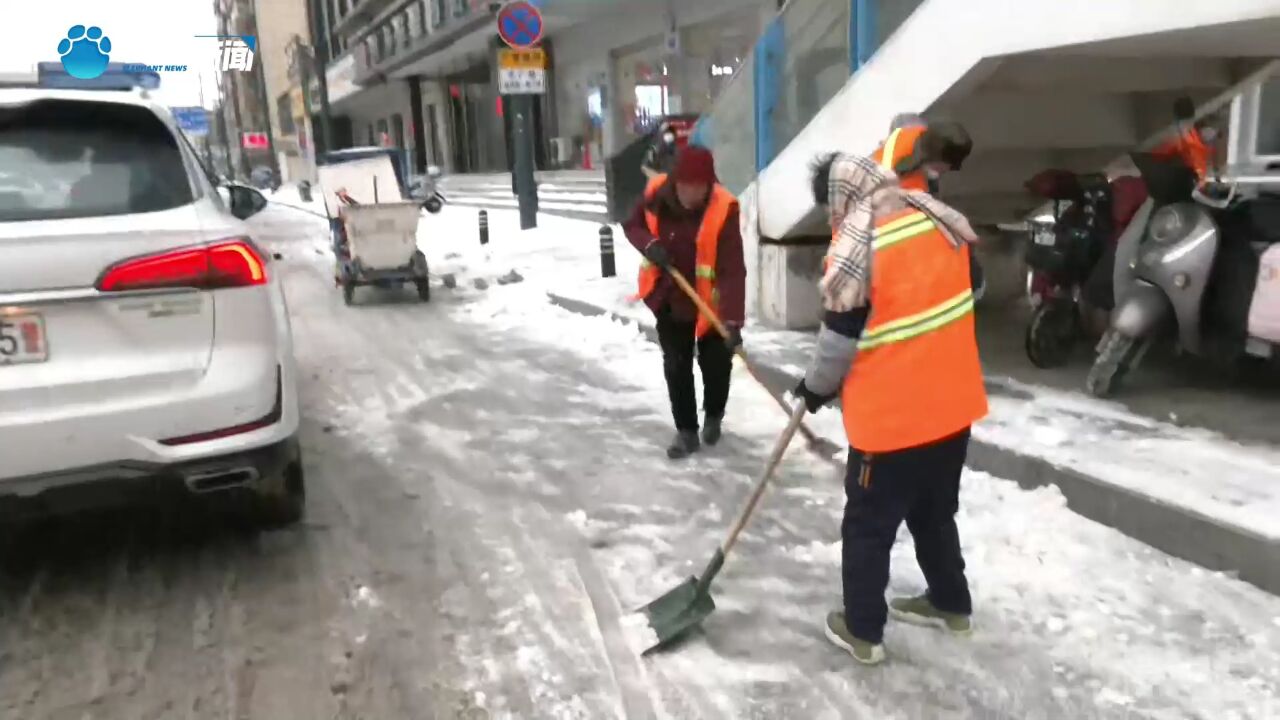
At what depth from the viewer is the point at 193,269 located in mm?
3424

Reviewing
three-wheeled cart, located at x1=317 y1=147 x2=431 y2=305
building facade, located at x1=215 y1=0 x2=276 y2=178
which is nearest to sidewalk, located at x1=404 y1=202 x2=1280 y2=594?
three-wheeled cart, located at x1=317 y1=147 x2=431 y2=305

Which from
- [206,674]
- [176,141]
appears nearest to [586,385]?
[176,141]

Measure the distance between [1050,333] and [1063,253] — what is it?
62 centimetres

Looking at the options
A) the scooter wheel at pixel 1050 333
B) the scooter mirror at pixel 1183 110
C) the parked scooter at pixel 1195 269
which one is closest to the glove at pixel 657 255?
the parked scooter at pixel 1195 269

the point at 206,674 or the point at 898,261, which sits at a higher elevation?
the point at 898,261

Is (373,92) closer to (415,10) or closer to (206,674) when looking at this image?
(415,10)

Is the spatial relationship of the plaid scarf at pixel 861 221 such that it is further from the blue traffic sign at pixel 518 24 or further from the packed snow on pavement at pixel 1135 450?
the blue traffic sign at pixel 518 24

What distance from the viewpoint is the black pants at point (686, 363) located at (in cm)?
537

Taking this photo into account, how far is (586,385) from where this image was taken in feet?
23.2

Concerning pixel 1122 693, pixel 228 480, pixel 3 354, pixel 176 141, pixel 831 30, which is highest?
pixel 831 30

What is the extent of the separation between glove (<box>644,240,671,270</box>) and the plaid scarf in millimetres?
2191

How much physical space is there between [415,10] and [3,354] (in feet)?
102

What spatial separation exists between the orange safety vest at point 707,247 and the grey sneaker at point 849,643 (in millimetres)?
2182

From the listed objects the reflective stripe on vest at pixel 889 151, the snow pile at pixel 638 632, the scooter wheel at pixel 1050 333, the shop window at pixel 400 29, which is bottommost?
the snow pile at pixel 638 632
